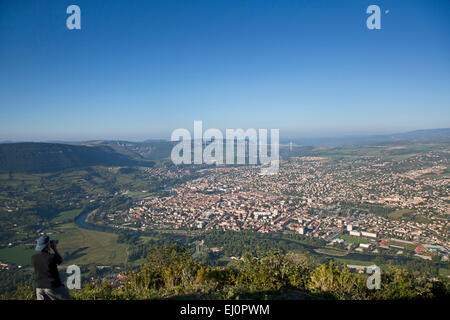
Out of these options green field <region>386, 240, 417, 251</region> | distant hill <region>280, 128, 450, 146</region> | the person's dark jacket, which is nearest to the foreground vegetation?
the person's dark jacket

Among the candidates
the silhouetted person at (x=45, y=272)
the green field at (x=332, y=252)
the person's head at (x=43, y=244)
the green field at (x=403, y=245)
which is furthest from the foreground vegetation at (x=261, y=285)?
the green field at (x=403, y=245)

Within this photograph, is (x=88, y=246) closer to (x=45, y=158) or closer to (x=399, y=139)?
(x=45, y=158)

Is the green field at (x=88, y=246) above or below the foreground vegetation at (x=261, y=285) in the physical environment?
below

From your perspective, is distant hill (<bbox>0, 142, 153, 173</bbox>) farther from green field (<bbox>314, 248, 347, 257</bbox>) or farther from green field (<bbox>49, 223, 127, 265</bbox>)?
green field (<bbox>314, 248, 347, 257</bbox>)

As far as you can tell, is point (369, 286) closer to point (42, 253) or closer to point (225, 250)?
point (42, 253)

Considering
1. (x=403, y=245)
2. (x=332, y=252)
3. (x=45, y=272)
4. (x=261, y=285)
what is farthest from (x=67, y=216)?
(x=403, y=245)

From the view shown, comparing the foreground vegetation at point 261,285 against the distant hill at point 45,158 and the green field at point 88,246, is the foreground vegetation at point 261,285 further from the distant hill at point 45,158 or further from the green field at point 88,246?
the distant hill at point 45,158
